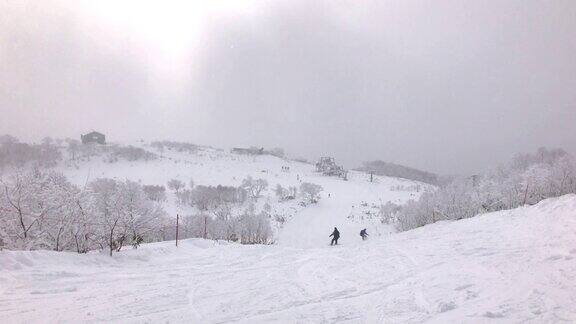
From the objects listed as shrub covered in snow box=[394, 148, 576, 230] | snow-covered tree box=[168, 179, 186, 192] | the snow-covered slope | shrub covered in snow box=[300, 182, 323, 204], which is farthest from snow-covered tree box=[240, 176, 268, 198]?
shrub covered in snow box=[394, 148, 576, 230]

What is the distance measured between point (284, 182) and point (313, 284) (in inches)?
3478

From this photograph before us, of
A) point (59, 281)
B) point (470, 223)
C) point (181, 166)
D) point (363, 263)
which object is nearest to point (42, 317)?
point (59, 281)

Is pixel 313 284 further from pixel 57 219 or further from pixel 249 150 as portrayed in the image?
pixel 249 150

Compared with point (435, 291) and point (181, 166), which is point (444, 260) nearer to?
point (435, 291)

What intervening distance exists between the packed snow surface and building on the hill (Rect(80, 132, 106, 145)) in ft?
437

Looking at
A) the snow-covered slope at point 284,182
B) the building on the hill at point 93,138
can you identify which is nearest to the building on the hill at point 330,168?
the snow-covered slope at point 284,182

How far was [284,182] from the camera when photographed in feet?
330

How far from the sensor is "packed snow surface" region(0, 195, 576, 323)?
893 centimetres

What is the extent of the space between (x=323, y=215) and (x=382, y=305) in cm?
5992

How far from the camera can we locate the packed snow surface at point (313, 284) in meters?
8.93

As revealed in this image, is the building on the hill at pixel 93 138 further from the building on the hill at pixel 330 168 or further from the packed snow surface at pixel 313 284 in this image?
the packed snow surface at pixel 313 284


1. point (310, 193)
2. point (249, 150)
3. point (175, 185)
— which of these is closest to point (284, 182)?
point (310, 193)

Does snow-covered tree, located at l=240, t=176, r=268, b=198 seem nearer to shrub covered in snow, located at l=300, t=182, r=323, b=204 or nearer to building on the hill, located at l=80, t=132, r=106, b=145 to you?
shrub covered in snow, located at l=300, t=182, r=323, b=204

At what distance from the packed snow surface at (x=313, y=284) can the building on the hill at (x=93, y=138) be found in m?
133
